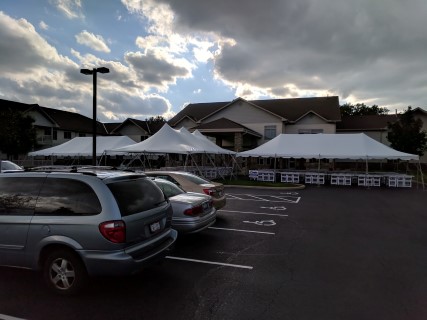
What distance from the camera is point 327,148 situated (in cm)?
2506

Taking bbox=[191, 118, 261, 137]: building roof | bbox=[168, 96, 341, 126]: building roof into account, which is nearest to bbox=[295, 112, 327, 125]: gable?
bbox=[168, 96, 341, 126]: building roof

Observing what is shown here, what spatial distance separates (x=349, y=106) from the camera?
6494 centimetres

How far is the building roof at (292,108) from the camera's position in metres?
37.2

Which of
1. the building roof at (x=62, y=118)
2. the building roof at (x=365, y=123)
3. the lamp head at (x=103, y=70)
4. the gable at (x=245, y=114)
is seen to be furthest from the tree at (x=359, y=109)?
the lamp head at (x=103, y=70)

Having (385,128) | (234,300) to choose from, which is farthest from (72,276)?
(385,128)

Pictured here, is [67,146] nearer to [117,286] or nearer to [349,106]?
[117,286]

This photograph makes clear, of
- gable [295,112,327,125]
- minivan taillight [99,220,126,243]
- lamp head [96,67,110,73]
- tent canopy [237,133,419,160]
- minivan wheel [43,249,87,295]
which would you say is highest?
gable [295,112,327,125]

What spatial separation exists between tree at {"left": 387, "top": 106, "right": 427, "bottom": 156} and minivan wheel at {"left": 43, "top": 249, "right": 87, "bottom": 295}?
36.1 meters

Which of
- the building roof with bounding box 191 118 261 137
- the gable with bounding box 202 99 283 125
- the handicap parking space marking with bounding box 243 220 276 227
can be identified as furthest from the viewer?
the gable with bounding box 202 99 283 125

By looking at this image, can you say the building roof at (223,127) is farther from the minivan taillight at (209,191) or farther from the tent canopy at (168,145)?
the minivan taillight at (209,191)

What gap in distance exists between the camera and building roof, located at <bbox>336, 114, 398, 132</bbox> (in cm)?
3994

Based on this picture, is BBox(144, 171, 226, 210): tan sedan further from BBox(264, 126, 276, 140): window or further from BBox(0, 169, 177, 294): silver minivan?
BBox(264, 126, 276, 140): window

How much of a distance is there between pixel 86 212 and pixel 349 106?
224ft

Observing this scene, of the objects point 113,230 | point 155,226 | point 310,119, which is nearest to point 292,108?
point 310,119
